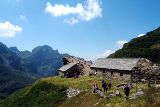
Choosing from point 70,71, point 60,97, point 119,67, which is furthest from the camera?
point 70,71

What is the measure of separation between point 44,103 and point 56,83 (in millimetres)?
8833

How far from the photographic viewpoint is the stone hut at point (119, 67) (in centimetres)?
→ 6034

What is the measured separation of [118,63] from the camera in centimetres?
6706

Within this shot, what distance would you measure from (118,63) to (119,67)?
292 cm

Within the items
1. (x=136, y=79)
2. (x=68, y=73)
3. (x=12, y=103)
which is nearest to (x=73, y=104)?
(x=136, y=79)

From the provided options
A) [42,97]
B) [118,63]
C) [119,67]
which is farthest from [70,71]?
[119,67]

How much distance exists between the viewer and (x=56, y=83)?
67.3m

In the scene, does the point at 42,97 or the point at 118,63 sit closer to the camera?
the point at 42,97

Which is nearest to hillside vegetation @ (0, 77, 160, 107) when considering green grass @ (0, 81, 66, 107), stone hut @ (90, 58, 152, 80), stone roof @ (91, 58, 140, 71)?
green grass @ (0, 81, 66, 107)

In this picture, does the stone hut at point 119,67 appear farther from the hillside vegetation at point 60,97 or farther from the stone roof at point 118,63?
the hillside vegetation at point 60,97

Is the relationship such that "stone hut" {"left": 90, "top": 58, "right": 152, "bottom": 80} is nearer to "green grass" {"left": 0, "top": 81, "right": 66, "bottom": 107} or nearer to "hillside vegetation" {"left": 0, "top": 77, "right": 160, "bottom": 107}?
"hillside vegetation" {"left": 0, "top": 77, "right": 160, "bottom": 107}

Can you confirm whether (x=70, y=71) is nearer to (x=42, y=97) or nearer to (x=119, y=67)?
(x=42, y=97)

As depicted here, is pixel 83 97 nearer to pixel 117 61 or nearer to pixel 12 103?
pixel 117 61

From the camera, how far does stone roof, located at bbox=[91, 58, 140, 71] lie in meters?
61.5
